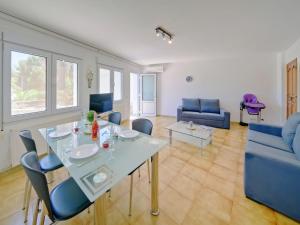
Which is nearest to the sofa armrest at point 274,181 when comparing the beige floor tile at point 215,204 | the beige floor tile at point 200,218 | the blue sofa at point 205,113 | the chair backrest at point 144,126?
the beige floor tile at point 215,204

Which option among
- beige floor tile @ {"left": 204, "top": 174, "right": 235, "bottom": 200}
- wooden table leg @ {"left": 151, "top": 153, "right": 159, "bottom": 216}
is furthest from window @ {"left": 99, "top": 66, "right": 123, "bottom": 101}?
beige floor tile @ {"left": 204, "top": 174, "right": 235, "bottom": 200}

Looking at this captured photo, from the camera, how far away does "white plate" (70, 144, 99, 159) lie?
122cm

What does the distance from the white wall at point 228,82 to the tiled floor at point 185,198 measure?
3.25 metres

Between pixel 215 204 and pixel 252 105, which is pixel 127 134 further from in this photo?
pixel 252 105

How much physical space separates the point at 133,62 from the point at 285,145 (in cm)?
523

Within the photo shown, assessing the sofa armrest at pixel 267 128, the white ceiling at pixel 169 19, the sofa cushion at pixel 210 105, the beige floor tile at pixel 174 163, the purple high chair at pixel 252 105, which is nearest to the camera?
the white ceiling at pixel 169 19

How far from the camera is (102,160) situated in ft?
3.94

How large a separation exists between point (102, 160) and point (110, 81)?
393cm

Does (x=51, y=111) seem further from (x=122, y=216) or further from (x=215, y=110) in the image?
(x=215, y=110)

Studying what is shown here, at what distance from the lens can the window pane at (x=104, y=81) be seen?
4.50 metres

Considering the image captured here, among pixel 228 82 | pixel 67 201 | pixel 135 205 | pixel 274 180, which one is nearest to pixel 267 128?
pixel 274 180

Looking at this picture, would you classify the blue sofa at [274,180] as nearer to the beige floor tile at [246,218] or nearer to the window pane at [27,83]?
the beige floor tile at [246,218]

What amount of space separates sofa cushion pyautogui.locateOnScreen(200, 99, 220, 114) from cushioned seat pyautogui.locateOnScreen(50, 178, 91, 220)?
4.84 m

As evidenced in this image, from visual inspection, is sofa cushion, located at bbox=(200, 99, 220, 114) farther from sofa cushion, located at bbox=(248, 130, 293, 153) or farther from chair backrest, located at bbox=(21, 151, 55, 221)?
chair backrest, located at bbox=(21, 151, 55, 221)
